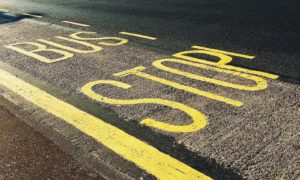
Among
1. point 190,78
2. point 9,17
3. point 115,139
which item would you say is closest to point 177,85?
point 190,78

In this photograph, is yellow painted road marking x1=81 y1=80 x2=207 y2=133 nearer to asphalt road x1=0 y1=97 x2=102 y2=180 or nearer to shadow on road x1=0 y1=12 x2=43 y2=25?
asphalt road x1=0 y1=97 x2=102 y2=180

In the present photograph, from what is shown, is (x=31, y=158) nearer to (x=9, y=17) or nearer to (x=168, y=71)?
(x=168, y=71)

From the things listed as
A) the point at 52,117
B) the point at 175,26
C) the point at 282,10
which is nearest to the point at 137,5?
the point at 175,26

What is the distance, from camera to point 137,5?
38.0 ft

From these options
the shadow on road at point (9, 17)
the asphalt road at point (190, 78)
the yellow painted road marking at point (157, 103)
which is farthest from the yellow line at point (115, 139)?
the shadow on road at point (9, 17)

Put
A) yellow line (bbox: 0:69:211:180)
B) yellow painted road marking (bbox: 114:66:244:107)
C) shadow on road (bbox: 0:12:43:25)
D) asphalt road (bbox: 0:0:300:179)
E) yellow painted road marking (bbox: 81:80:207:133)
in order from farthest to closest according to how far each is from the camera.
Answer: shadow on road (bbox: 0:12:43:25) → yellow painted road marking (bbox: 114:66:244:107) → yellow painted road marking (bbox: 81:80:207:133) → asphalt road (bbox: 0:0:300:179) → yellow line (bbox: 0:69:211:180)

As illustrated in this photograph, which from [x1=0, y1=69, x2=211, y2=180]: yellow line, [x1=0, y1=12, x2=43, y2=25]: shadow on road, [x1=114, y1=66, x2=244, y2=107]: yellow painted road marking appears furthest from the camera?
[x1=0, y1=12, x2=43, y2=25]: shadow on road

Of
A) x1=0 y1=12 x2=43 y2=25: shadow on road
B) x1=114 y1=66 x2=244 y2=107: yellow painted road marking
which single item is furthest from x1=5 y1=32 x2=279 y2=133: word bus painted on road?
x1=0 y1=12 x2=43 y2=25: shadow on road

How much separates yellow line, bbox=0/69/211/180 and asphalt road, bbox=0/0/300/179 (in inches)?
3.1

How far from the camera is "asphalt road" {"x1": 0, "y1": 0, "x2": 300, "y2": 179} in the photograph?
3.34 m

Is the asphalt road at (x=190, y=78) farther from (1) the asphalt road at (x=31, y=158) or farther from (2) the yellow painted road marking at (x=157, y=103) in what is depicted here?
(1) the asphalt road at (x=31, y=158)

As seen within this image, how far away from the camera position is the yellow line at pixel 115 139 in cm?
309

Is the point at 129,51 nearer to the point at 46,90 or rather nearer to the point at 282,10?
the point at 46,90

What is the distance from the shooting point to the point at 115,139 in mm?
3650
